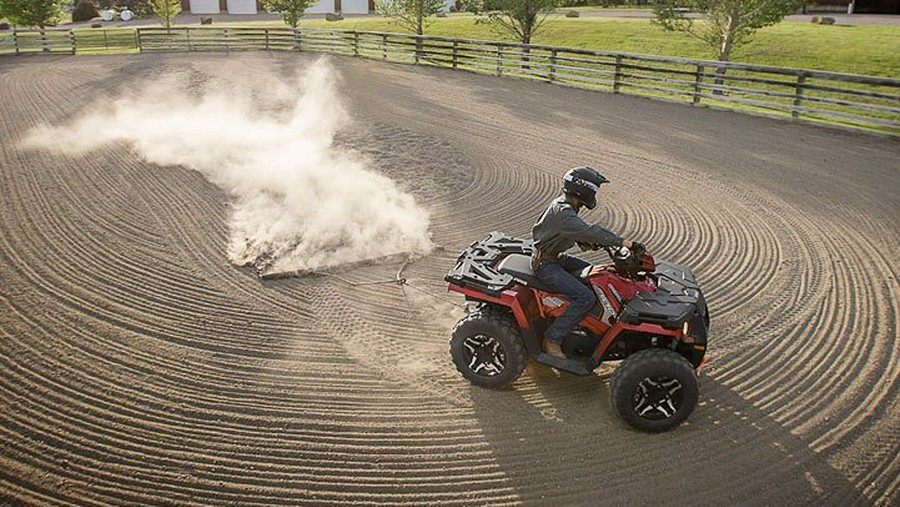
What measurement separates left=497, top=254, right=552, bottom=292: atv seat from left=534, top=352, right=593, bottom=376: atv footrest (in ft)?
1.91

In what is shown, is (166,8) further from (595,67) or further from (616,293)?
(616,293)

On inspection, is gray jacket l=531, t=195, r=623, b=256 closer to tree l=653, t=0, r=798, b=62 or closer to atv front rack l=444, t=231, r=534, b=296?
atv front rack l=444, t=231, r=534, b=296

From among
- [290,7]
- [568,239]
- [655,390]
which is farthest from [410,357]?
[290,7]

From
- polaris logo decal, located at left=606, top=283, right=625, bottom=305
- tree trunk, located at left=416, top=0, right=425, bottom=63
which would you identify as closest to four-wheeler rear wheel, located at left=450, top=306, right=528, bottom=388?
polaris logo decal, located at left=606, top=283, right=625, bottom=305

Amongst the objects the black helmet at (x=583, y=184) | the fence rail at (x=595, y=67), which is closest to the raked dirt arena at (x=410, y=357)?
the black helmet at (x=583, y=184)

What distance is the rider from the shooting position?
16.5ft

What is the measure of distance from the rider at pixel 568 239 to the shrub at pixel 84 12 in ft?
204

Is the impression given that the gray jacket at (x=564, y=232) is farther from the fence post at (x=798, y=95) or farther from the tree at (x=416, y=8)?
the tree at (x=416, y=8)

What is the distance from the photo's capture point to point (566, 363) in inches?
209

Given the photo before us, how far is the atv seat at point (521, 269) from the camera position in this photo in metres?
5.30

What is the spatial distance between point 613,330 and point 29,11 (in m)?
40.7

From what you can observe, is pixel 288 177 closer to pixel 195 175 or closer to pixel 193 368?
pixel 195 175

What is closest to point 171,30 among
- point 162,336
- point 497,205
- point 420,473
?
point 497,205

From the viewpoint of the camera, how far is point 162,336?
6.40 metres
